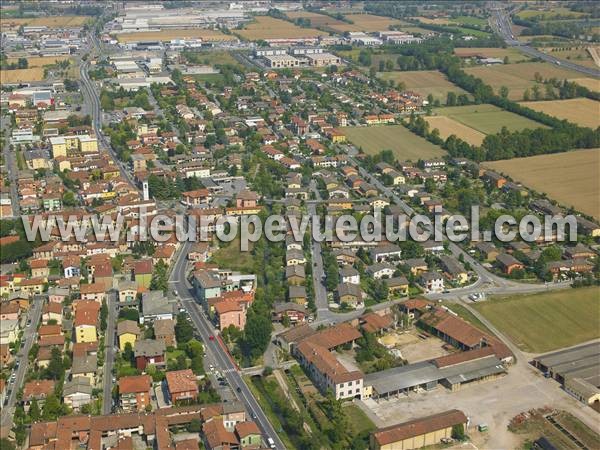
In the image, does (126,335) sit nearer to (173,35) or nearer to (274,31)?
Result: (173,35)

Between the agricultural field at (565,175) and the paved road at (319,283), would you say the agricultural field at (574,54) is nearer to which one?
the agricultural field at (565,175)

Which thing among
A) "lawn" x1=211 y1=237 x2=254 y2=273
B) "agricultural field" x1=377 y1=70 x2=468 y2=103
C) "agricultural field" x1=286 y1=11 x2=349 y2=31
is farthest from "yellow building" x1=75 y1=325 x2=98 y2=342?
"agricultural field" x1=286 y1=11 x2=349 y2=31

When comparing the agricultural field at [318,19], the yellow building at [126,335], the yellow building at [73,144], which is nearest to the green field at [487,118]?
the yellow building at [73,144]

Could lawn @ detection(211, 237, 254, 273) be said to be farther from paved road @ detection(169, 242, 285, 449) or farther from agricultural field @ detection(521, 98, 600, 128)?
agricultural field @ detection(521, 98, 600, 128)

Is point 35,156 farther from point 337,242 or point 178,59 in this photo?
point 178,59

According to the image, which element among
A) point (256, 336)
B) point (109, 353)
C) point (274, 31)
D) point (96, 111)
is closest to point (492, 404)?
point (256, 336)

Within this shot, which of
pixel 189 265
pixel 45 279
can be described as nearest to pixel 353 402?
pixel 189 265
